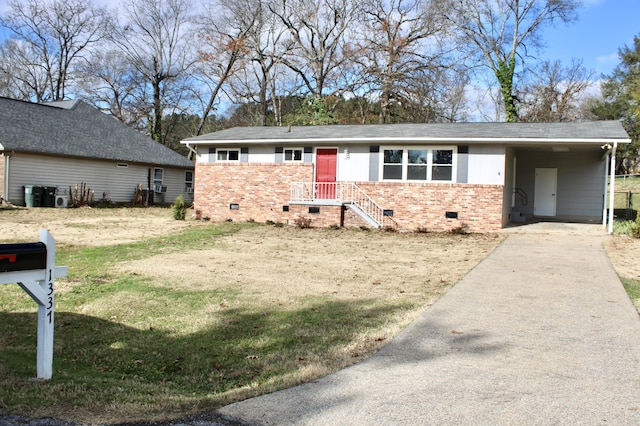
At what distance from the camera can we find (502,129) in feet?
61.5

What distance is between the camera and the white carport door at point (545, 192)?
A: 2228cm

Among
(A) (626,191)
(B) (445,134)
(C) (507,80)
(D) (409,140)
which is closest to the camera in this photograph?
(D) (409,140)

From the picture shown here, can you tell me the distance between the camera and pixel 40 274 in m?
4.04

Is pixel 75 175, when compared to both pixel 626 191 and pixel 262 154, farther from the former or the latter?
pixel 626 191

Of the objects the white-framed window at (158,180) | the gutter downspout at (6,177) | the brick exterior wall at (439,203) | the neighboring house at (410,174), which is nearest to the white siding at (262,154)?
the neighboring house at (410,174)

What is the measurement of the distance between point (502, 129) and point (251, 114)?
29.3 metres

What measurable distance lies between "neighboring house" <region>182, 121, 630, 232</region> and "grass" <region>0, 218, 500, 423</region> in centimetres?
779

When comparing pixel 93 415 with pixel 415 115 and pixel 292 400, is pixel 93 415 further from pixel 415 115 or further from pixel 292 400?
pixel 415 115

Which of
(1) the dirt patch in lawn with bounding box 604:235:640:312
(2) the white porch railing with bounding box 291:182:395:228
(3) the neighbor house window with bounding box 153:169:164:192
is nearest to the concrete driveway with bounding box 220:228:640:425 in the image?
(1) the dirt patch in lawn with bounding box 604:235:640:312

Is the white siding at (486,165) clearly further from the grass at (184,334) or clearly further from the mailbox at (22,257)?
the mailbox at (22,257)

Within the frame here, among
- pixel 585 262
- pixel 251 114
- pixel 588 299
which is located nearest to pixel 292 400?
pixel 588 299

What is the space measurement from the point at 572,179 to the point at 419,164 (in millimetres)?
7691

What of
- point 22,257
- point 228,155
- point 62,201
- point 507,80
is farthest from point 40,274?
point 507,80

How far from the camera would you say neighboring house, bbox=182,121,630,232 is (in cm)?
1786
